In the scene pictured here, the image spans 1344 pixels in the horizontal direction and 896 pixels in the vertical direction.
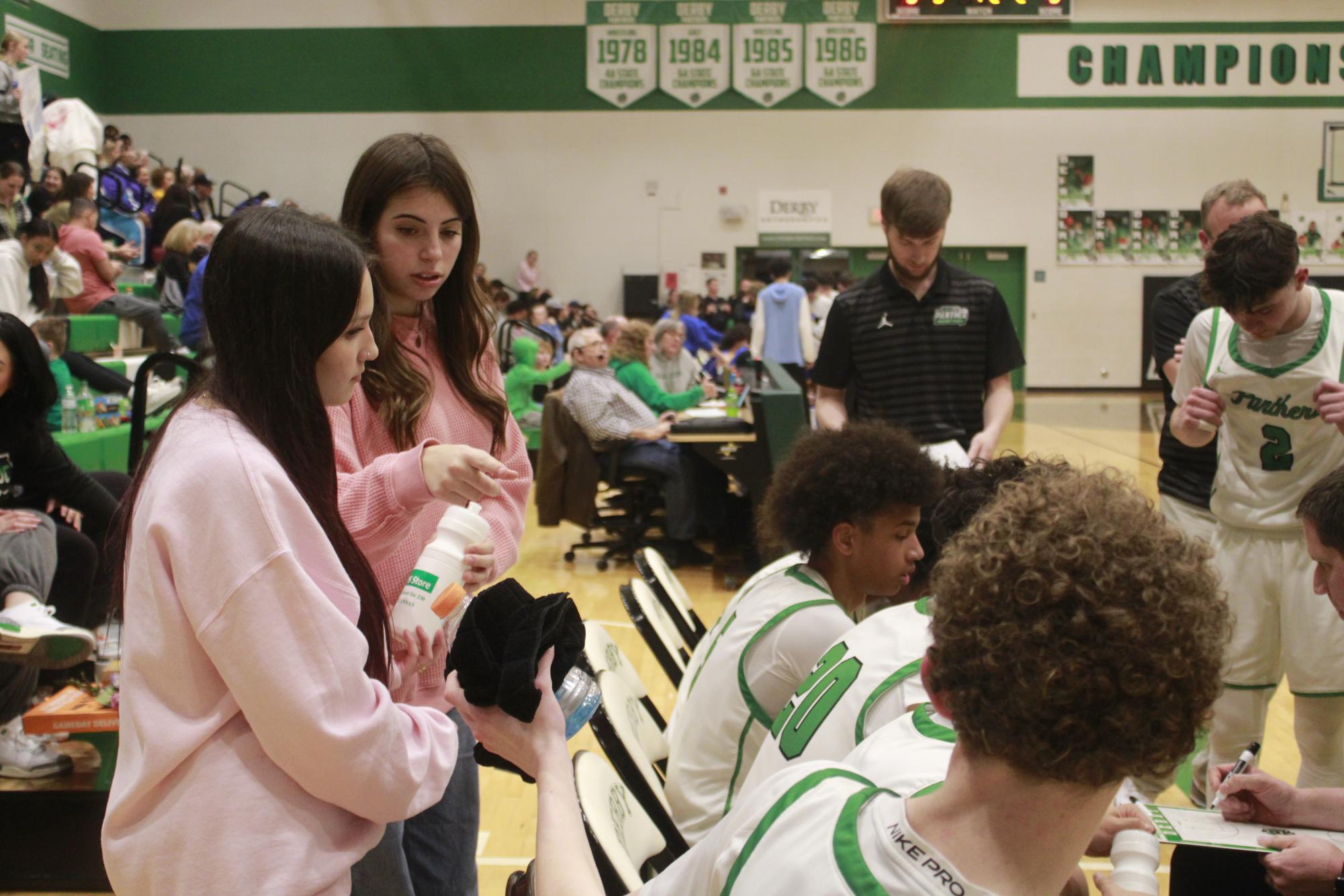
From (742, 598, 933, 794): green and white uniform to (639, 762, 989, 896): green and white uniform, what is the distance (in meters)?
0.58

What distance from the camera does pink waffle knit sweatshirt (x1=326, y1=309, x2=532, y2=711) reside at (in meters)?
1.50

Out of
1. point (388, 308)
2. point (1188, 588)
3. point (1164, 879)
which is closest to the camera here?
point (1188, 588)

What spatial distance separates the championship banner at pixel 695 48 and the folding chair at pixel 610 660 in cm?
1520

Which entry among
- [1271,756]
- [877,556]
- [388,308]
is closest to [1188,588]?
[388,308]

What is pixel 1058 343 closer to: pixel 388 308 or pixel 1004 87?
pixel 1004 87

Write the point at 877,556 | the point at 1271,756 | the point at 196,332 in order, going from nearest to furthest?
the point at 877,556
the point at 1271,756
the point at 196,332

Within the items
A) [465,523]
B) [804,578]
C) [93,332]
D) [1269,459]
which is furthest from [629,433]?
[465,523]

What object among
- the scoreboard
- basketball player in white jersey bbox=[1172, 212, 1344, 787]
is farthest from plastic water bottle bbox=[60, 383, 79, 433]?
the scoreboard

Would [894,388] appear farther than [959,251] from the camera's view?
No

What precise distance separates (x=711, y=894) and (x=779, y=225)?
1658 centimetres

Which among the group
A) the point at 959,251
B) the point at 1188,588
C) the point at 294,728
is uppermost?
the point at 959,251

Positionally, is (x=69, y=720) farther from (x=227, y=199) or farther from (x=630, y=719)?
(x=227, y=199)

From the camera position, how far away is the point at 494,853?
3264mm

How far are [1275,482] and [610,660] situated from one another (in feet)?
5.96
